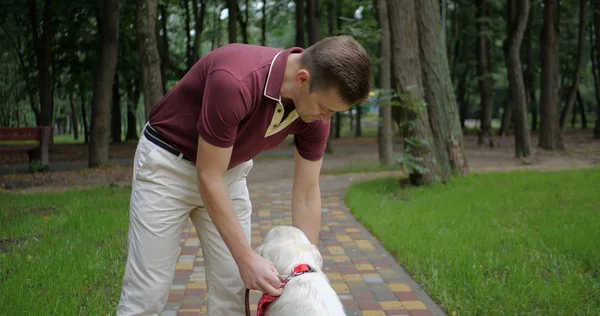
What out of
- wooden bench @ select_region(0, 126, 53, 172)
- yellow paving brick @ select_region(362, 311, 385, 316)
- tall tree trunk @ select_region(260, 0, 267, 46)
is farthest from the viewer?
tall tree trunk @ select_region(260, 0, 267, 46)

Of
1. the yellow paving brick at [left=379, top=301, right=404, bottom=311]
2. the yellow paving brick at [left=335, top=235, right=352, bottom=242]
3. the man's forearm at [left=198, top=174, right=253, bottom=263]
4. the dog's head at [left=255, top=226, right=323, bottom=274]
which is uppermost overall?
the man's forearm at [left=198, top=174, right=253, bottom=263]

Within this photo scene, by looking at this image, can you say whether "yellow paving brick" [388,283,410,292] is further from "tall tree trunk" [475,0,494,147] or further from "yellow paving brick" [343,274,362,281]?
"tall tree trunk" [475,0,494,147]

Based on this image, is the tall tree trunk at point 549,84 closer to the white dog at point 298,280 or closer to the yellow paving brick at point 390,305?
the yellow paving brick at point 390,305

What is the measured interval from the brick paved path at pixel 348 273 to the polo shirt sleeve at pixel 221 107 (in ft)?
7.08

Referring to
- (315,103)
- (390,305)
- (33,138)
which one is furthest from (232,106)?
(33,138)

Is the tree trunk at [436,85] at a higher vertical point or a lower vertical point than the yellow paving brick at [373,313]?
higher

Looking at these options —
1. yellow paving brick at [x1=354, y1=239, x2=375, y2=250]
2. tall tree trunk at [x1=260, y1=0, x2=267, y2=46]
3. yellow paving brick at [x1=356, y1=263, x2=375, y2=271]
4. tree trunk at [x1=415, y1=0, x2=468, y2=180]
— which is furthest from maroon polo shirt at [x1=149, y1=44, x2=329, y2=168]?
tall tree trunk at [x1=260, y1=0, x2=267, y2=46]

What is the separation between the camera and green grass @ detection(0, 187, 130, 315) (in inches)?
152

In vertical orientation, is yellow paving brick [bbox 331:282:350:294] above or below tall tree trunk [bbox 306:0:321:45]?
below

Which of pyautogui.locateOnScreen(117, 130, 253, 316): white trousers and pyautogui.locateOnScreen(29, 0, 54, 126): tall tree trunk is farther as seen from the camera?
pyautogui.locateOnScreen(29, 0, 54, 126): tall tree trunk

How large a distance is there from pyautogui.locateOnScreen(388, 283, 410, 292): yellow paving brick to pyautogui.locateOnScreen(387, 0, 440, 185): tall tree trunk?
4652 millimetres

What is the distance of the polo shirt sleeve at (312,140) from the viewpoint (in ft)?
9.48

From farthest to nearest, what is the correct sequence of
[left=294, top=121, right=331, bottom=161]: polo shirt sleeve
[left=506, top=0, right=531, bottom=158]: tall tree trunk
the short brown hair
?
[left=506, top=0, right=531, bottom=158]: tall tree trunk < [left=294, top=121, right=331, bottom=161]: polo shirt sleeve < the short brown hair

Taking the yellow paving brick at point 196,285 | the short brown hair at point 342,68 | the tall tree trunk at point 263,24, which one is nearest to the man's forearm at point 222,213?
the short brown hair at point 342,68
